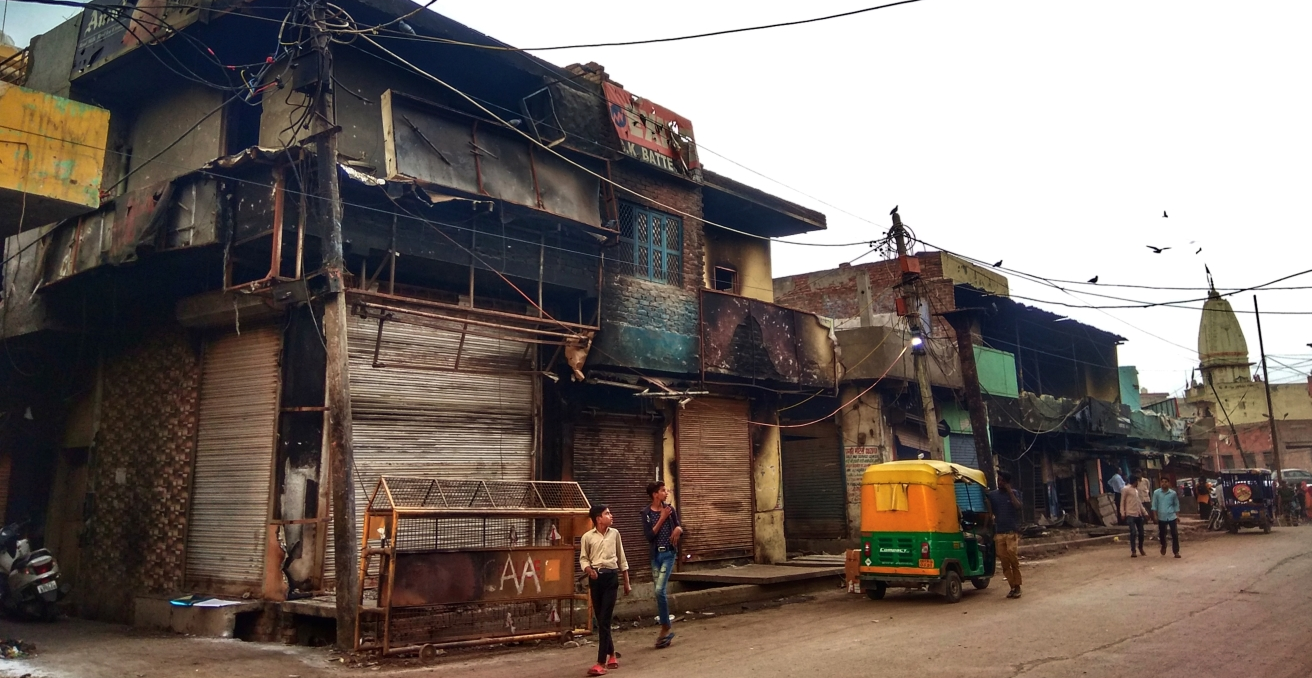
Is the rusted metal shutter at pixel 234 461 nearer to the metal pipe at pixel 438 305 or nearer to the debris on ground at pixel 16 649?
the metal pipe at pixel 438 305

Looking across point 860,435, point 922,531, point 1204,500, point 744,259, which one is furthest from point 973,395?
point 1204,500

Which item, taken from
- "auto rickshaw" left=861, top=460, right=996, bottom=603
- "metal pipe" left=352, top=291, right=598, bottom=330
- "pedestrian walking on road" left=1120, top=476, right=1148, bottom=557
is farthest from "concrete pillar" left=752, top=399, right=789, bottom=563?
"pedestrian walking on road" left=1120, top=476, right=1148, bottom=557

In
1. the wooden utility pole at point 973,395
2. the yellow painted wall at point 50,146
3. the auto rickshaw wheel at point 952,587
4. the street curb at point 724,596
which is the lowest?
the street curb at point 724,596

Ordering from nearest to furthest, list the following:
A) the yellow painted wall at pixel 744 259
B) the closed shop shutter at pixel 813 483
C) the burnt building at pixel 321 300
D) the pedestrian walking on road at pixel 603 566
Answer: the pedestrian walking on road at pixel 603 566
the burnt building at pixel 321 300
the yellow painted wall at pixel 744 259
the closed shop shutter at pixel 813 483

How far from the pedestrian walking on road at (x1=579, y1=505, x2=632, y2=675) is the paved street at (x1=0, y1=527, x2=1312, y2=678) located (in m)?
0.54

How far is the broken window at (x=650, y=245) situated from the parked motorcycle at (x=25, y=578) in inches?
395

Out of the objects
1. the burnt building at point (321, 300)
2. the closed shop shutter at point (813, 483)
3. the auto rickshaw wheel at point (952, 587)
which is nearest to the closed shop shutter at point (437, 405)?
the burnt building at point (321, 300)

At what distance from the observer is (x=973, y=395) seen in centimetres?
1853

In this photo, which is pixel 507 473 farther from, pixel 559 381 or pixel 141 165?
pixel 141 165

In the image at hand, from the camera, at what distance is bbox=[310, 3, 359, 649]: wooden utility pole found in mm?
9125

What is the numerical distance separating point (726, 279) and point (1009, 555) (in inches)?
358

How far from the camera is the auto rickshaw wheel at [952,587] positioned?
39.7 ft

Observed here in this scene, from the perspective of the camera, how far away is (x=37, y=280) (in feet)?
45.9

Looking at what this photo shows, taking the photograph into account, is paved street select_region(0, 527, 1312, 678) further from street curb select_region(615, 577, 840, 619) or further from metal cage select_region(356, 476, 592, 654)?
street curb select_region(615, 577, 840, 619)
